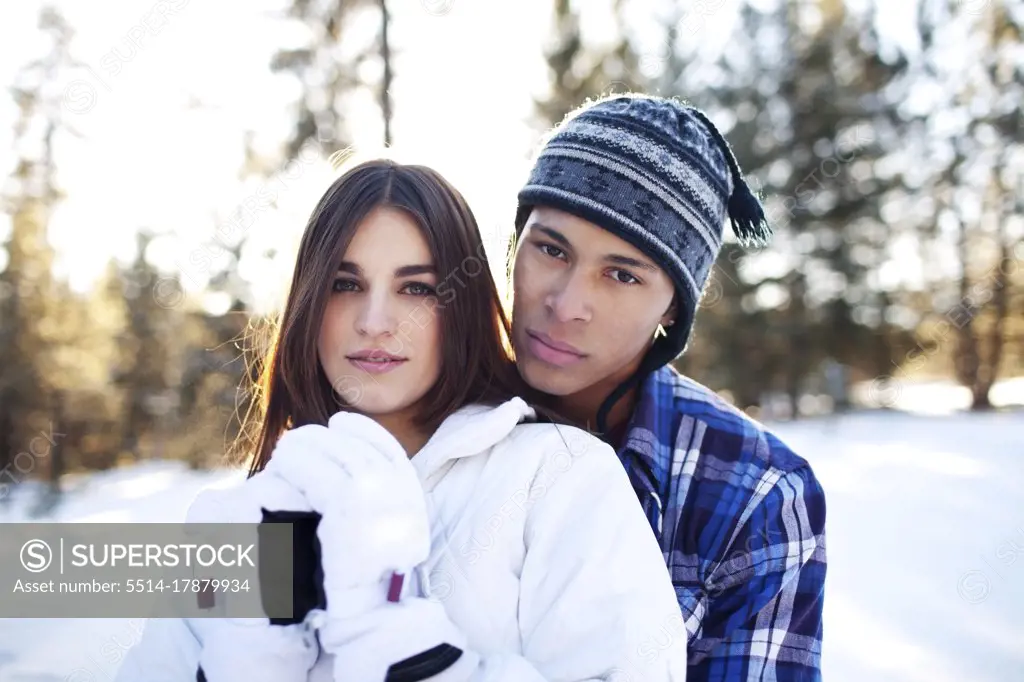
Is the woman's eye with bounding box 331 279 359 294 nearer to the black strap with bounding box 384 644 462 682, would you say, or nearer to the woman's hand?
the woman's hand

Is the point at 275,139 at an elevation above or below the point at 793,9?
below

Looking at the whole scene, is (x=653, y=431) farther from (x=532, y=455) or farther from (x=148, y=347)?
(x=148, y=347)

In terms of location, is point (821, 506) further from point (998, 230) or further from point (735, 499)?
point (998, 230)

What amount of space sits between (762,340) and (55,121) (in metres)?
11.1

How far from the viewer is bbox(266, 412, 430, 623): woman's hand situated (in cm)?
142

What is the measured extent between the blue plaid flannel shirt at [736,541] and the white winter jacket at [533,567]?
586mm

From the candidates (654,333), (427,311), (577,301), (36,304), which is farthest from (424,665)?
(36,304)

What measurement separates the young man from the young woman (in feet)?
0.78

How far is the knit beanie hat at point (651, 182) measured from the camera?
2234 mm

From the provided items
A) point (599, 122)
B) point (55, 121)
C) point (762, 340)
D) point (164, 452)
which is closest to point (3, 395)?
point (164, 452)

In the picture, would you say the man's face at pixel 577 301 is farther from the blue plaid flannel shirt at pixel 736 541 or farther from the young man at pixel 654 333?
the blue plaid flannel shirt at pixel 736 541

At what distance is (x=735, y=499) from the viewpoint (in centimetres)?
231

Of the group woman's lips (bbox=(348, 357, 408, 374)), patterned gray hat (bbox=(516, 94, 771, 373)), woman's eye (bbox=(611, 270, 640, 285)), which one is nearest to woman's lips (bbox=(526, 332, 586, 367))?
woman's eye (bbox=(611, 270, 640, 285))

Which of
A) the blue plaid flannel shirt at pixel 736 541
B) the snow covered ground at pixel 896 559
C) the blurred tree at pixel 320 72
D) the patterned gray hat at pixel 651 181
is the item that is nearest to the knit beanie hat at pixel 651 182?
the patterned gray hat at pixel 651 181
